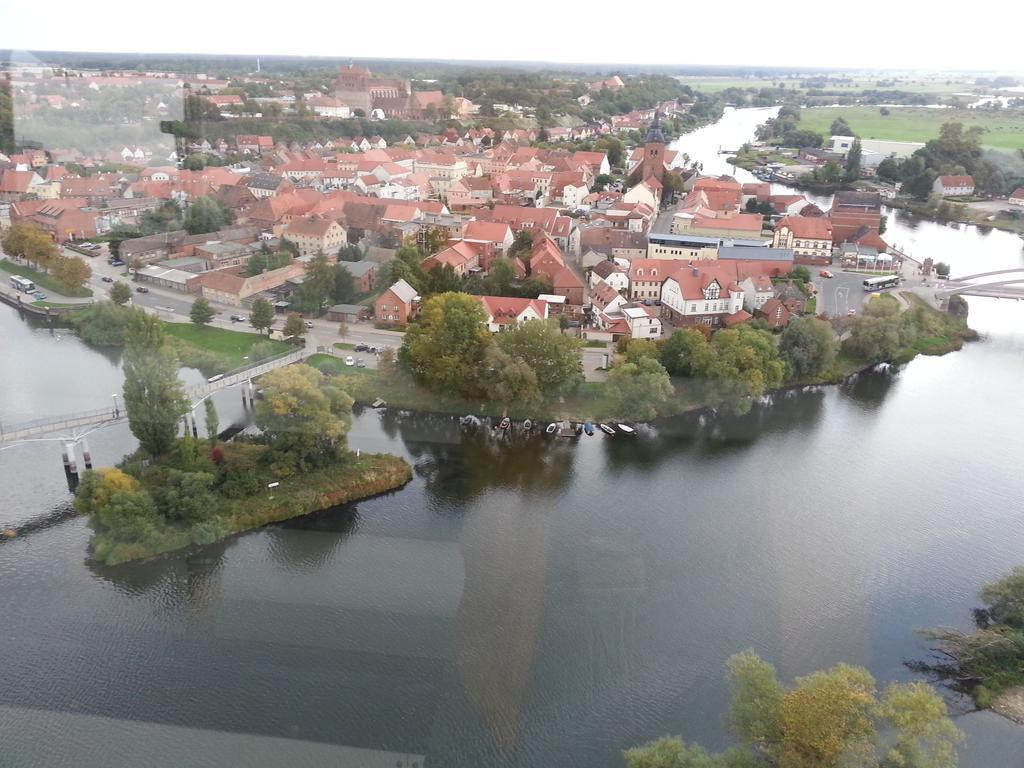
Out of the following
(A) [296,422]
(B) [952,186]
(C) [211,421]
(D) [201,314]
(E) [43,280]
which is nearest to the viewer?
(A) [296,422]

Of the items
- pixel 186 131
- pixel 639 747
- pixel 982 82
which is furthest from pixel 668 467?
pixel 982 82

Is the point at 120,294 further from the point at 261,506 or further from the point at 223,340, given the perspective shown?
the point at 261,506


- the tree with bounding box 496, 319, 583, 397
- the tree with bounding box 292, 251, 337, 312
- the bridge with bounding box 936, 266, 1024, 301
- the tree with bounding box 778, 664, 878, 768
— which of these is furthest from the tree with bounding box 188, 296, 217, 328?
the bridge with bounding box 936, 266, 1024, 301

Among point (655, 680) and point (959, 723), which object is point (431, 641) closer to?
point (655, 680)

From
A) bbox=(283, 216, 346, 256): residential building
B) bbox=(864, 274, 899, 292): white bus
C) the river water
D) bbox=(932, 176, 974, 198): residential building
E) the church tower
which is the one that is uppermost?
the church tower

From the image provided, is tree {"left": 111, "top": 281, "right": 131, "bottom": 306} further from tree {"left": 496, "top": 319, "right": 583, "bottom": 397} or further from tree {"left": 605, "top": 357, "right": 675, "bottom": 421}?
tree {"left": 605, "top": 357, "right": 675, "bottom": 421}

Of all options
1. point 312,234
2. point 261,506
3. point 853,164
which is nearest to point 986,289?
point 312,234

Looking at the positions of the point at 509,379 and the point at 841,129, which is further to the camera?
the point at 841,129
